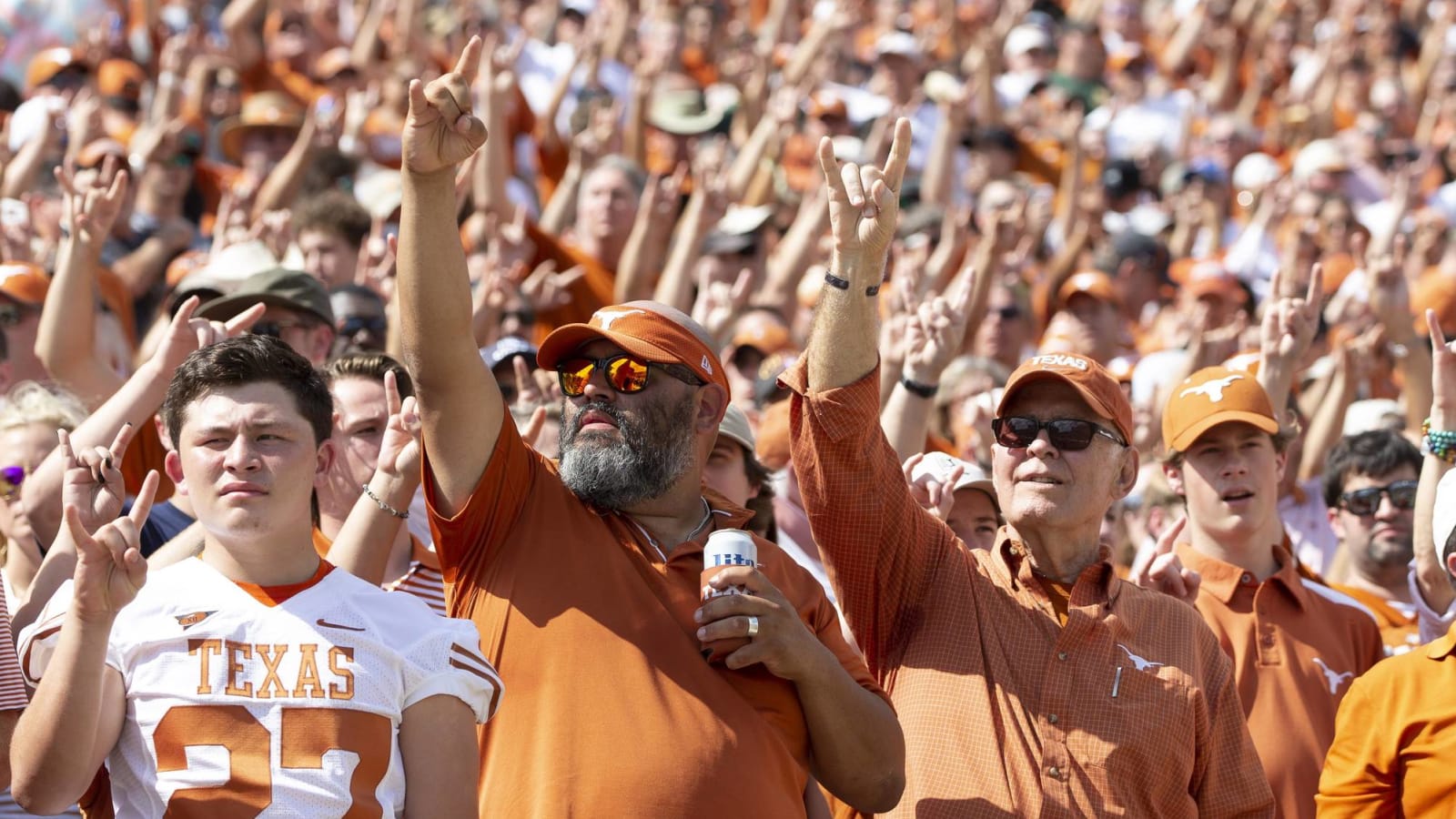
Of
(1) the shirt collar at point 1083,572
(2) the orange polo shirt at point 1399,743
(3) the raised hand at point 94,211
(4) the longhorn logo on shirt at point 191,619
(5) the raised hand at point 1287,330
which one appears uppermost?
(3) the raised hand at point 94,211

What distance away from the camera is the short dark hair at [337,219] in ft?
23.2

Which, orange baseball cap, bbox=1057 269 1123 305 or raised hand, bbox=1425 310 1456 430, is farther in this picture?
orange baseball cap, bbox=1057 269 1123 305

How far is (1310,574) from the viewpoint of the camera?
546cm

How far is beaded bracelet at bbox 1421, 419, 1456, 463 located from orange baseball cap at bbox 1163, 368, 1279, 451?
0.43m

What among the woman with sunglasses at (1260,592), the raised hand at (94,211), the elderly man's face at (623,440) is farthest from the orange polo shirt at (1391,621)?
the raised hand at (94,211)

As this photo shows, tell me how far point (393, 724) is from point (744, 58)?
31.0ft

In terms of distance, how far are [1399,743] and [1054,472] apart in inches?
37.0

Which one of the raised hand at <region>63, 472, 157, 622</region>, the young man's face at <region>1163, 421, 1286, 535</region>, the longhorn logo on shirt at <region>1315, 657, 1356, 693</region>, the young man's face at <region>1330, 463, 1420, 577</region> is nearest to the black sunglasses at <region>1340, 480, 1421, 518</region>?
the young man's face at <region>1330, 463, 1420, 577</region>

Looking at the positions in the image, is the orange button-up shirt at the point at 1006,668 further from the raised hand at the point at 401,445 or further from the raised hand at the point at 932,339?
the raised hand at the point at 932,339

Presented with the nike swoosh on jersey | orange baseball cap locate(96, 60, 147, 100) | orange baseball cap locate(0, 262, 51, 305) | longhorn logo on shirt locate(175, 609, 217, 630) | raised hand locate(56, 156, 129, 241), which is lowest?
the nike swoosh on jersey

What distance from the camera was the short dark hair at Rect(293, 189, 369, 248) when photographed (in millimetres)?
7066

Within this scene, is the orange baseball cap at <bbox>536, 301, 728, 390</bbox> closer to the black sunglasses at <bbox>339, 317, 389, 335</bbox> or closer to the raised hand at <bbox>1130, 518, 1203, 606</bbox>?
the raised hand at <bbox>1130, 518, 1203, 606</bbox>

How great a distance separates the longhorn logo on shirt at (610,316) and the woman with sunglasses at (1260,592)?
183 centimetres

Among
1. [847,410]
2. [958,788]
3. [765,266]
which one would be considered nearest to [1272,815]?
[958,788]
